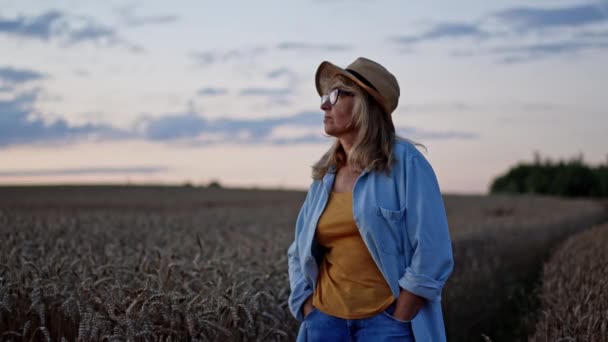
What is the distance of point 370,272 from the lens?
3.32 meters

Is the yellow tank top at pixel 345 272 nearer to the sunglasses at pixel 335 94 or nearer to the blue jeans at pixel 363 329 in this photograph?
the blue jeans at pixel 363 329

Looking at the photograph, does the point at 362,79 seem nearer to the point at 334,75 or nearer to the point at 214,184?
the point at 334,75

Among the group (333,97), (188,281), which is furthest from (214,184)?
(333,97)

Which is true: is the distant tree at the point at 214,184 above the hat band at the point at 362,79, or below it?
below

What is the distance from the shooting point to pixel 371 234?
3236 millimetres

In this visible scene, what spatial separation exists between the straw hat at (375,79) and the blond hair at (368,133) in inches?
1.5

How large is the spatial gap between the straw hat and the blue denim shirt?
0.22m

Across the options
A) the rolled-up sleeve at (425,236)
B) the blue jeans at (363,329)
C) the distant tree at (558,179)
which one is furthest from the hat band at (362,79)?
the distant tree at (558,179)

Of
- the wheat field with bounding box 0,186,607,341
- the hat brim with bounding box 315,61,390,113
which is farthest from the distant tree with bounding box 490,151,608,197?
the hat brim with bounding box 315,61,390,113

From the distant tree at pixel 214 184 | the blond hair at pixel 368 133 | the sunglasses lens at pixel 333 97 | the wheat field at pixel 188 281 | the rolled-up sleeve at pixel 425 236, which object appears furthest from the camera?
the distant tree at pixel 214 184

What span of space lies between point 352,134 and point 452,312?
571cm

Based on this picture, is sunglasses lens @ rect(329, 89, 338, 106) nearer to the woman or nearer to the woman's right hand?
the woman

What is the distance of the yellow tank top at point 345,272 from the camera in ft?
10.7

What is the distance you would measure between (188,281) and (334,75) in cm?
232
